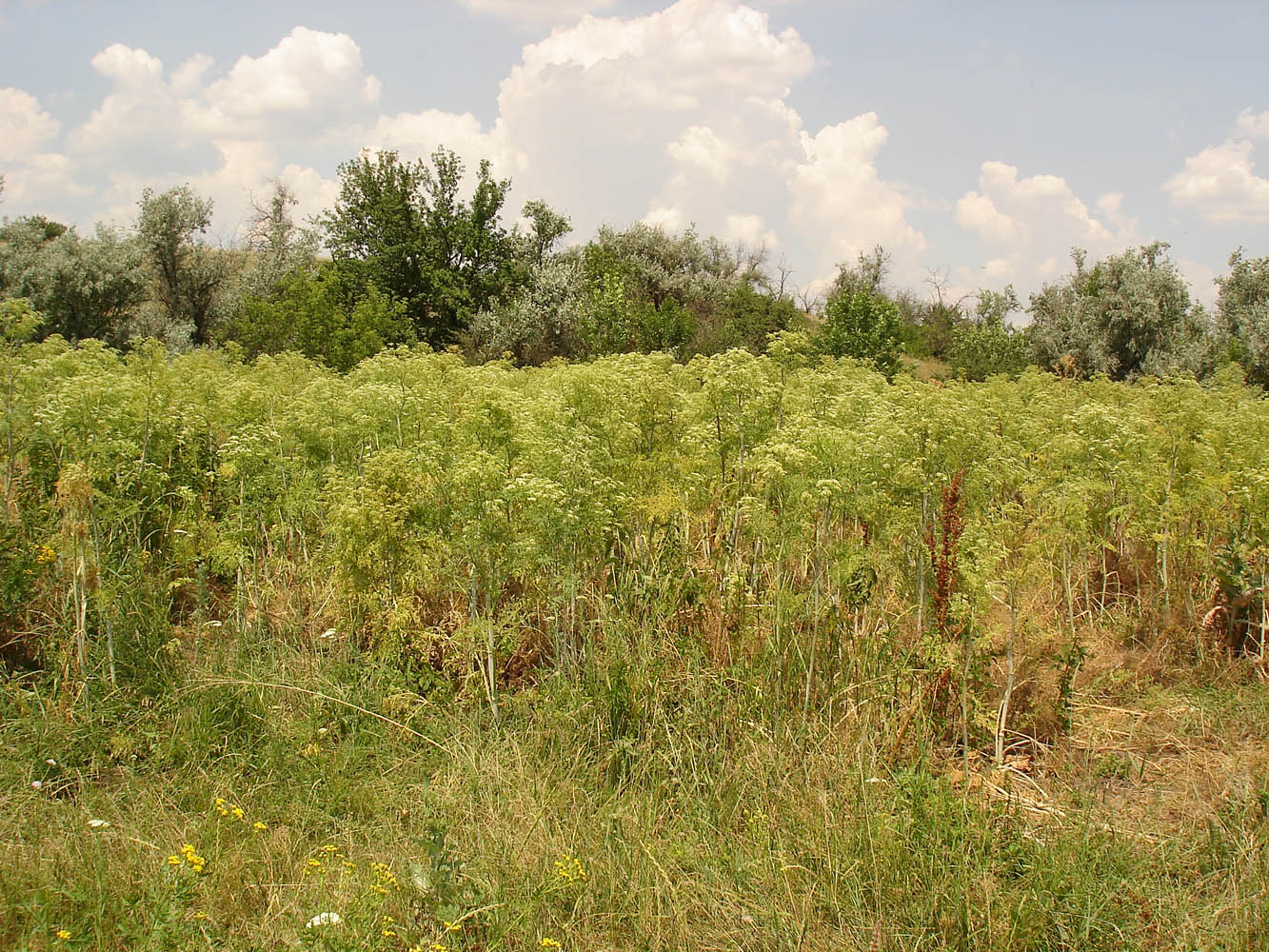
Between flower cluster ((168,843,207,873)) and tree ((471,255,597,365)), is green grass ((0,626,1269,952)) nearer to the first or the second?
flower cluster ((168,843,207,873))

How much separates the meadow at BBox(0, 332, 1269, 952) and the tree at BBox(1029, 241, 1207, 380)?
2631 cm

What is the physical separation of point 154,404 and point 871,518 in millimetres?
4391

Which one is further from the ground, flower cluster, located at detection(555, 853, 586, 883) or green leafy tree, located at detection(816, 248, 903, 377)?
green leafy tree, located at detection(816, 248, 903, 377)

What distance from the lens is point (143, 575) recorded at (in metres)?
4.85

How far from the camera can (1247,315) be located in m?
27.6

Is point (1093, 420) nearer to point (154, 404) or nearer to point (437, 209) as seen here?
point (154, 404)

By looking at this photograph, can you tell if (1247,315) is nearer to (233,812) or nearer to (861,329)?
(861,329)

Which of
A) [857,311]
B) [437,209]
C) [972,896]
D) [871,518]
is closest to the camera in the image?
[972,896]

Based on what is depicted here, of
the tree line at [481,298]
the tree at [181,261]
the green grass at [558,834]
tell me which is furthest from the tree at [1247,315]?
the tree at [181,261]

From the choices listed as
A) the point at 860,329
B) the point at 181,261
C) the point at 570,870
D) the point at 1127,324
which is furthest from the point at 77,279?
the point at 1127,324

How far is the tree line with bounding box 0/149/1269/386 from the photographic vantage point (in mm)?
27016

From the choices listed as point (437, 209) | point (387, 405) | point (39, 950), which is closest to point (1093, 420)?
point (387, 405)

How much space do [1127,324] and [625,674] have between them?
31627mm

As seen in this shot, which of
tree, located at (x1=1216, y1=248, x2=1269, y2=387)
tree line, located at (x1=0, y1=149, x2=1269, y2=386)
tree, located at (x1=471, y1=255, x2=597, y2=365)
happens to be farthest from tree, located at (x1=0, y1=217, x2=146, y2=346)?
tree, located at (x1=1216, y1=248, x2=1269, y2=387)
